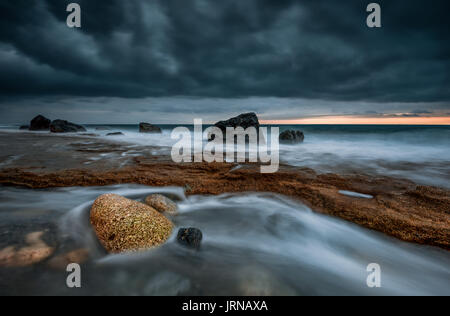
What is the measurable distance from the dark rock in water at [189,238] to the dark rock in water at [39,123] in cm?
3606

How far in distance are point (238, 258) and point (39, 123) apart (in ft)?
122

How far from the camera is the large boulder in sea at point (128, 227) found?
7.83ft

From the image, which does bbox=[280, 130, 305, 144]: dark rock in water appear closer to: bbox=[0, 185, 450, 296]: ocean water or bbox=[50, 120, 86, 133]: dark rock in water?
bbox=[0, 185, 450, 296]: ocean water

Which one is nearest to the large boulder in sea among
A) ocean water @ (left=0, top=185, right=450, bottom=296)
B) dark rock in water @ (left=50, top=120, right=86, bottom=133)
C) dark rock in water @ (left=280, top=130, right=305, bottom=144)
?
ocean water @ (left=0, top=185, right=450, bottom=296)

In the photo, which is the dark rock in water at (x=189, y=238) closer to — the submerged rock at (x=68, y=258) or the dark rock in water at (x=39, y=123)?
the submerged rock at (x=68, y=258)

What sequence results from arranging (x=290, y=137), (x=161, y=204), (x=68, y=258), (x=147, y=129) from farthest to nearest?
(x=147, y=129) < (x=290, y=137) < (x=161, y=204) < (x=68, y=258)

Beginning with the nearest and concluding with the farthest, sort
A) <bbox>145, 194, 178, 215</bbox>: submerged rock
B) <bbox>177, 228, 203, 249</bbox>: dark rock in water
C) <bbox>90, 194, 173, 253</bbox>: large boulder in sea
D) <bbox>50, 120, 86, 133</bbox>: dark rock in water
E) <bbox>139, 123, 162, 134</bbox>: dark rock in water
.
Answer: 1. <bbox>90, 194, 173, 253</bbox>: large boulder in sea
2. <bbox>177, 228, 203, 249</bbox>: dark rock in water
3. <bbox>145, 194, 178, 215</bbox>: submerged rock
4. <bbox>50, 120, 86, 133</bbox>: dark rock in water
5. <bbox>139, 123, 162, 134</bbox>: dark rock in water

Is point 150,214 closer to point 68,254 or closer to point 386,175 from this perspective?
point 68,254

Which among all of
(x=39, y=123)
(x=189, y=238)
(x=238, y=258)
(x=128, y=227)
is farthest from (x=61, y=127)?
(x=238, y=258)

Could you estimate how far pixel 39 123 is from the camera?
27812 mm

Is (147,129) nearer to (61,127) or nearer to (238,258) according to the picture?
(61,127)

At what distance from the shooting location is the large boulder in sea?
94.0 inches

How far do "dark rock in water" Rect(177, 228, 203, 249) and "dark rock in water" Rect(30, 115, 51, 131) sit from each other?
3606 centimetres

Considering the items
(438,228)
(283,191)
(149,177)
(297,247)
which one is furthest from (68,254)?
(438,228)
